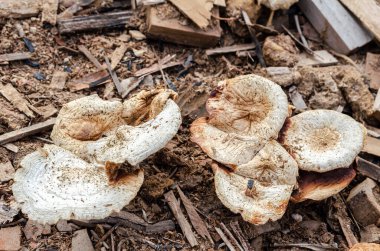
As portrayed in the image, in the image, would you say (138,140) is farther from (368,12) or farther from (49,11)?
(368,12)

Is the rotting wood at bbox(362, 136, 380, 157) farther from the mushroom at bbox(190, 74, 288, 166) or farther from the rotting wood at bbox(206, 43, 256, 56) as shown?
the rotting wood at bbox(206, 43, 256, 56)

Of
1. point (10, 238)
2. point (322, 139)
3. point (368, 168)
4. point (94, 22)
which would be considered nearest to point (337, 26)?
point (368, 168)

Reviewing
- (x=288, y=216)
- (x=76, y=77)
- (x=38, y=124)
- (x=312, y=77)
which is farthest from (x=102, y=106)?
(x=312, y=77)

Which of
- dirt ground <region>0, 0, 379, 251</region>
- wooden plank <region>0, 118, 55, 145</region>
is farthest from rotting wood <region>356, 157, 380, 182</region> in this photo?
wooden plank <region>0, 118, 55, 145</region>

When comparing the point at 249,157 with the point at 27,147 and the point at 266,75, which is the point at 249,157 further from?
the point at 27,147

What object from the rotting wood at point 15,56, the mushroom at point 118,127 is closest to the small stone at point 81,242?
the mushroom at point 118,127

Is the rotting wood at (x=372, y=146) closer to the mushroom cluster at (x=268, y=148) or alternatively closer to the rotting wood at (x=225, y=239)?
the mushroom cluster at (x=268, y=148)
